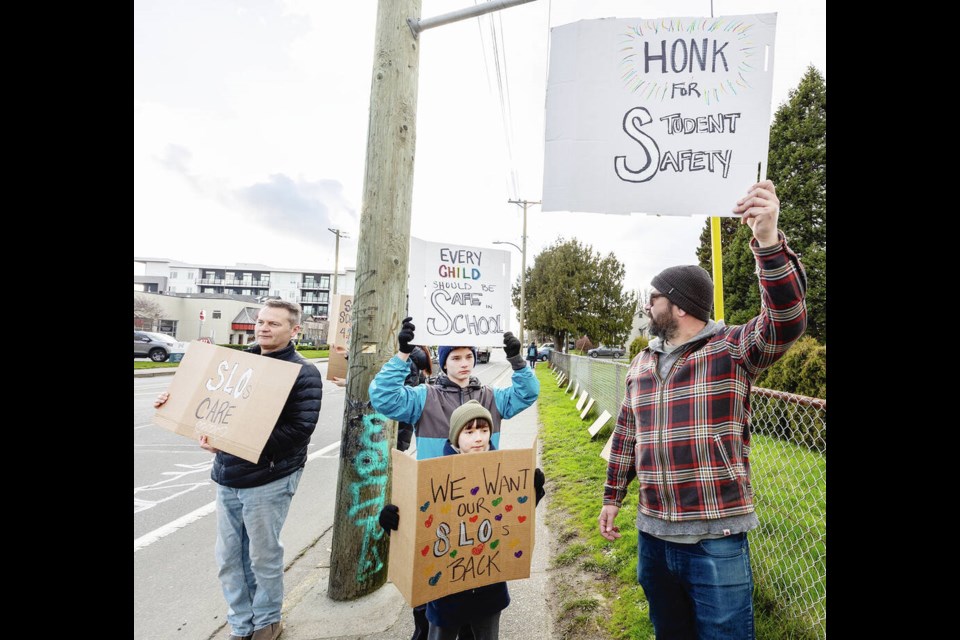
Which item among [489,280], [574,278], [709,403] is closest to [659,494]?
[709,403]

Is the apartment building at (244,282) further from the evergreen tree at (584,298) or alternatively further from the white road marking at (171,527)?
the white road marking at (171,527)

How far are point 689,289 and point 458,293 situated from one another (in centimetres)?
160

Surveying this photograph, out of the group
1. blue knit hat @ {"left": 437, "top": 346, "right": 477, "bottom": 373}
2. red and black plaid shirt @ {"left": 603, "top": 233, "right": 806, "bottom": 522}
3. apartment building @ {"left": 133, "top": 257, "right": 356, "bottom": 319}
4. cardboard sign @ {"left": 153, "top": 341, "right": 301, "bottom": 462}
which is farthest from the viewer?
apartment building @ {"left": 133, "top": 257, "right": 356, "bottom": 319}

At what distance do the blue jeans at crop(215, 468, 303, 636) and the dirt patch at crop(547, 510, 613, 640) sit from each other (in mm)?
1736

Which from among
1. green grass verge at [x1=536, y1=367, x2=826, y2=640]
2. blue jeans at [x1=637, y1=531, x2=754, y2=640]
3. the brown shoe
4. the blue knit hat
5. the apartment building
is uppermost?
the apartment building

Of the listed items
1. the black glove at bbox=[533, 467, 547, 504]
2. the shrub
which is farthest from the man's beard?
the shrub

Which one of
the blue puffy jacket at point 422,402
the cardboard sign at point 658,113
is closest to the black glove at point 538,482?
the blue puffy jacket at point 422,402

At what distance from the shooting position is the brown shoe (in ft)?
8.75

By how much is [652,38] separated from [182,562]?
5032 millimetres

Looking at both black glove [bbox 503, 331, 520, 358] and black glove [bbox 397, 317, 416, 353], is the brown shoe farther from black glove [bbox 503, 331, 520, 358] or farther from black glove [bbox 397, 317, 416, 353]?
black glove [bbox 503, 331, 520, 358]

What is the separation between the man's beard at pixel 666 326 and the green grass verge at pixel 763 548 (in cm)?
180

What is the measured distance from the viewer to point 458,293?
10.4 feet

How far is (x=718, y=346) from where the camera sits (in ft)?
6.09

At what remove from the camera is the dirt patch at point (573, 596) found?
2.77m
